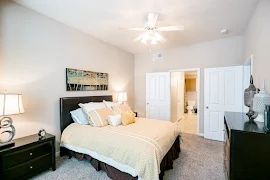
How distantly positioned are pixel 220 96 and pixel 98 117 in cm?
320

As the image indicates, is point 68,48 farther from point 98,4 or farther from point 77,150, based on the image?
point 77,150

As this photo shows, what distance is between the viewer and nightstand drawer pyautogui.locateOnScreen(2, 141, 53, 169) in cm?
184

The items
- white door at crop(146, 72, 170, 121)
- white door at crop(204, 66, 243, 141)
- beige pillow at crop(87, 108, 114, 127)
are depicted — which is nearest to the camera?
beige pillow at crop(87, 108, 114, 127)

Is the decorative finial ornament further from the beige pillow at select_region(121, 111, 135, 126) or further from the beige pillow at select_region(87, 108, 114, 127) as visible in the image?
the beige pillow at select_region(87, 108, 114, 127)

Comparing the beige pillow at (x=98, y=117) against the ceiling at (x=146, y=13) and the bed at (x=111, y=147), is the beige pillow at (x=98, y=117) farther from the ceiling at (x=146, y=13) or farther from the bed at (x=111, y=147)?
the ceiling at (x=146, y=13)

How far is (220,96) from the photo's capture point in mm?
3734

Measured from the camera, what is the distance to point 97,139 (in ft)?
7.37

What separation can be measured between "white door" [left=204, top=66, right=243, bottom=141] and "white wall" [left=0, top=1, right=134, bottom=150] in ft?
10.8

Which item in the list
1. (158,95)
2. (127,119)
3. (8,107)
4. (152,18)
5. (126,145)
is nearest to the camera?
(8,107)

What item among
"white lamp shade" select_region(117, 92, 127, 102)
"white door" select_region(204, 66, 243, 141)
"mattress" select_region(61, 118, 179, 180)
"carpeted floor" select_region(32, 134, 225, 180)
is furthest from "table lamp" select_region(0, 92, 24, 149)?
"white door" select_region(204, 66, 243, 141)

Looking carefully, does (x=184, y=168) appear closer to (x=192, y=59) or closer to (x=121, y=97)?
(x=121, y=97)

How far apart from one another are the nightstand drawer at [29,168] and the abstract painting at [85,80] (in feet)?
4.63

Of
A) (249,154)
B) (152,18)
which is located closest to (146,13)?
(152,18)

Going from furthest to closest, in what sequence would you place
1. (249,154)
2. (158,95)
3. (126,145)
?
(158,95) < (126,145) < (249,154)
